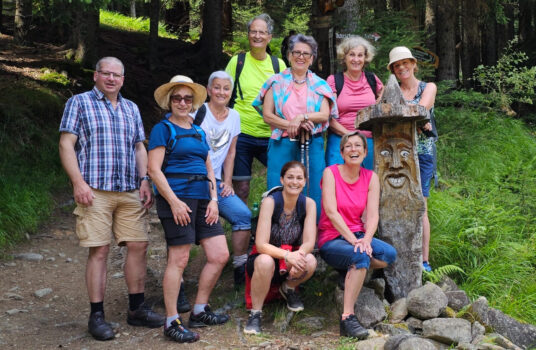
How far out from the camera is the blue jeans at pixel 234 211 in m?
5.12

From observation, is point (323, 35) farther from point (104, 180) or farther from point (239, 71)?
point (104, 180)

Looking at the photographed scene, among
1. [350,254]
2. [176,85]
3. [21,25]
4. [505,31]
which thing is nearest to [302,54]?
[176,85]

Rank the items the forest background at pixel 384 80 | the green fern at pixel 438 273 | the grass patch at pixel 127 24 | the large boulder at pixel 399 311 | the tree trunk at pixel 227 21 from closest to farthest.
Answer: the large boulder at pixel 399 311 → the green fern at pixel 438 273 → the forest background at pixel 384 80 → the tree trunk at pixel 227 21 → the grass patch at pixel 127 24

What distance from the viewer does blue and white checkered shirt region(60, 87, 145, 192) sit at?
4492 mm

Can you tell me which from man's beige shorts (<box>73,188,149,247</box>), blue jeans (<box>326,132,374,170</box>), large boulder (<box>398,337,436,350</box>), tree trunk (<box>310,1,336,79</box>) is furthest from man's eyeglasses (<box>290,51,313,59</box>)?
tree trunk (<box>310,1,336,79</box>)

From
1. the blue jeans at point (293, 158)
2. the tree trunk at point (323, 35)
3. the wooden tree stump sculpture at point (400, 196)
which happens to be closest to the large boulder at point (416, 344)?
the wooden tree stump sculpture at point (400, 196)

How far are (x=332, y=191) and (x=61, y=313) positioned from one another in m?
3.06

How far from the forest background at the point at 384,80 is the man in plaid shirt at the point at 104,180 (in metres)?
1.99

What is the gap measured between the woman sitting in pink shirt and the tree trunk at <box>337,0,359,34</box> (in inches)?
149

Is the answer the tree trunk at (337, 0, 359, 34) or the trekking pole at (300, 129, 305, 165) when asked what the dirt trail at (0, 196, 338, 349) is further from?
the tree trunk at (337, 0, 359, 34)

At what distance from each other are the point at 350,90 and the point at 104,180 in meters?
2.52

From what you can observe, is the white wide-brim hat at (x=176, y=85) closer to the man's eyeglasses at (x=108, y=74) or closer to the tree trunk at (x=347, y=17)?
the man's eyeglasses at (x=108, y=74)

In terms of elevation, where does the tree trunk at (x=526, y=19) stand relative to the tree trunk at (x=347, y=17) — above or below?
above

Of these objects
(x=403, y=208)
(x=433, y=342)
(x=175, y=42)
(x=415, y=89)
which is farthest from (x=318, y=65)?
(x=175, y=42)
